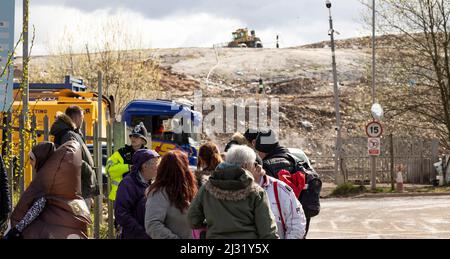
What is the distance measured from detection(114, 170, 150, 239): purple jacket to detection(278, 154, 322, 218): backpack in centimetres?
164

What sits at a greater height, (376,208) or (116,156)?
(116,156)

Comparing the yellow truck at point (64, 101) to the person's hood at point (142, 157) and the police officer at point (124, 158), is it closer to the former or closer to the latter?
the police officer at point (124, 158)

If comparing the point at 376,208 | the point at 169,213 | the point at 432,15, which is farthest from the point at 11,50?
the point at 432,15

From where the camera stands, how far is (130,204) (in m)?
8.95

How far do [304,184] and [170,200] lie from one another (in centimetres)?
226

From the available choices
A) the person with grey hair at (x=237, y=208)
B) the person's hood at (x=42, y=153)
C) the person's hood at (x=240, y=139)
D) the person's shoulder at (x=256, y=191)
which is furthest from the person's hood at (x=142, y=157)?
the person's shoulder at (x=256, y=191)

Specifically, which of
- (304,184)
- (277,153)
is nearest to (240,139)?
(277,153)

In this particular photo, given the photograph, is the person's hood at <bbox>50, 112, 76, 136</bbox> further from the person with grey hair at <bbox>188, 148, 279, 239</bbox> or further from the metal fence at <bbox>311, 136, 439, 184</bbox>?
the metal fence at <bbox>311, 136, 439, 184</bbox>

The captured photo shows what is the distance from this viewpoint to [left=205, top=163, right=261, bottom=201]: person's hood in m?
7.05

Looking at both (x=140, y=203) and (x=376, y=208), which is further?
(x=376, y=208)
